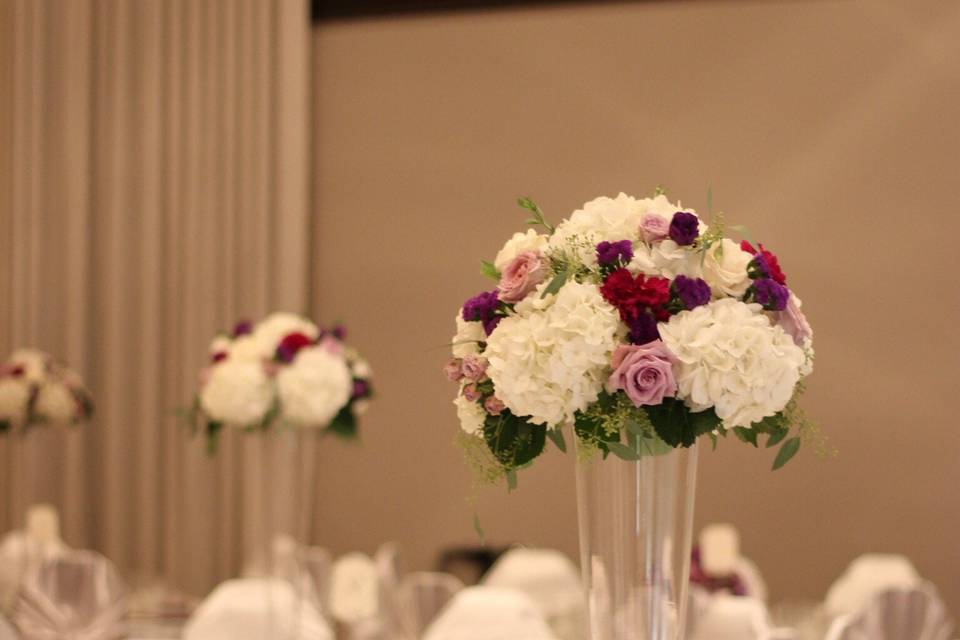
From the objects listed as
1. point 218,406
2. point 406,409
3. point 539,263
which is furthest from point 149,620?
point 539,263

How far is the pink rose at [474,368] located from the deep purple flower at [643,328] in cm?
21

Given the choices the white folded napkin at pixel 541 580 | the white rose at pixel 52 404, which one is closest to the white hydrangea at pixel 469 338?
the white folded napkin at pixel 541 580

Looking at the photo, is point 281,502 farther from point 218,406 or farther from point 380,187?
point 380,187

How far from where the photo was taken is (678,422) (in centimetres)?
158

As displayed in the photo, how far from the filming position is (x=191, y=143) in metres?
6.81

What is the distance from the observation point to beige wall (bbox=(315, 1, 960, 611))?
19.2 feet

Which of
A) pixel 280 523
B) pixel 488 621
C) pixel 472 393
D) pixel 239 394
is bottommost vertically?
pixel 488 621

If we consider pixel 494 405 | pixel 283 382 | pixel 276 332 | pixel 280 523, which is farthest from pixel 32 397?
pixel 494 405

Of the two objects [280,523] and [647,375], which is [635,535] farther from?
[280,523]

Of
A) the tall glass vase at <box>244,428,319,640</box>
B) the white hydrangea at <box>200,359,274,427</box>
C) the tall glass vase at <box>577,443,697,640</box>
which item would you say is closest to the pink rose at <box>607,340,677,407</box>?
the tall glass vase at <box>577,443,697,640</box>

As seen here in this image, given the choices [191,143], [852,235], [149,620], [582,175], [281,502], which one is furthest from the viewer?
[191,143]

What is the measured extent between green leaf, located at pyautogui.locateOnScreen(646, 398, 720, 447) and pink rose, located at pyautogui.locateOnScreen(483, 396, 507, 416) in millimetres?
200

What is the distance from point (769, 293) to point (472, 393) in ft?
1.35

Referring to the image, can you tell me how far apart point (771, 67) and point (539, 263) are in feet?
15.5
